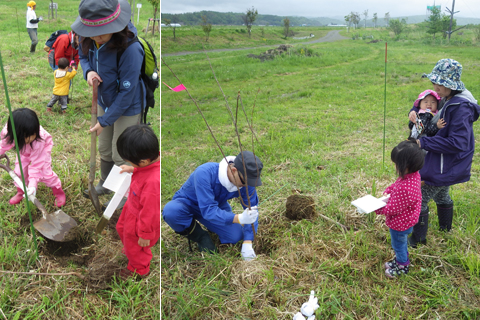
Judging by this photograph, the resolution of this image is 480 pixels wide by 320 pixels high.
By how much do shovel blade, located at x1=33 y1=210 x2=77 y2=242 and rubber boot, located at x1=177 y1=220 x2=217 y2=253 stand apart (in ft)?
2.95

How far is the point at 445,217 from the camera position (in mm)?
2809

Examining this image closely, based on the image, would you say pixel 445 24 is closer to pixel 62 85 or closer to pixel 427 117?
pixel 427 117

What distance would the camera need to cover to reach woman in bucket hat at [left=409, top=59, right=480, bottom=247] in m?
2.52

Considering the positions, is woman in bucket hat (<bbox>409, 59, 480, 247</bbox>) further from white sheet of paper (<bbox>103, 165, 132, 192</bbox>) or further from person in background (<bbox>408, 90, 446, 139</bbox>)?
white sheet of paper (<bbox>103, 165, 132, 192</bbox>)

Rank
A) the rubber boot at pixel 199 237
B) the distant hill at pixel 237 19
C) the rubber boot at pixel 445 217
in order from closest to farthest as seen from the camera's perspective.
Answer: the distant hill at pixel 237 19 < the rubber boot at pixel 199 237 < the rubber boot at pixel 445 217

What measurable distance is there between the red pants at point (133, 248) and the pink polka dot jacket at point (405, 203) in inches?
61.9

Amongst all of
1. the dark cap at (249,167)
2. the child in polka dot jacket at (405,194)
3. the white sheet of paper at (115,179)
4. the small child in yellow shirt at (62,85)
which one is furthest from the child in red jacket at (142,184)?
the small child in yellow shirt at (62,85)

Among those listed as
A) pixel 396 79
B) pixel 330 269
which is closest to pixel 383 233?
pixel 330 269

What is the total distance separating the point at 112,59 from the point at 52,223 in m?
1.38

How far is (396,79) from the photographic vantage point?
33.8 feet

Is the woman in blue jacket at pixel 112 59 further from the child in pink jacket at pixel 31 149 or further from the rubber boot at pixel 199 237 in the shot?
the rubber boot at pixel 199 237

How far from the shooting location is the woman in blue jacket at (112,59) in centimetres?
222

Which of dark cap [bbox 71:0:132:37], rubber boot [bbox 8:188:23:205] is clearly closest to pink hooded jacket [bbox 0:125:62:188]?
rubber boot [bbox 8:188:23:205]

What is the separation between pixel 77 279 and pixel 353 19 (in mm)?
24297
